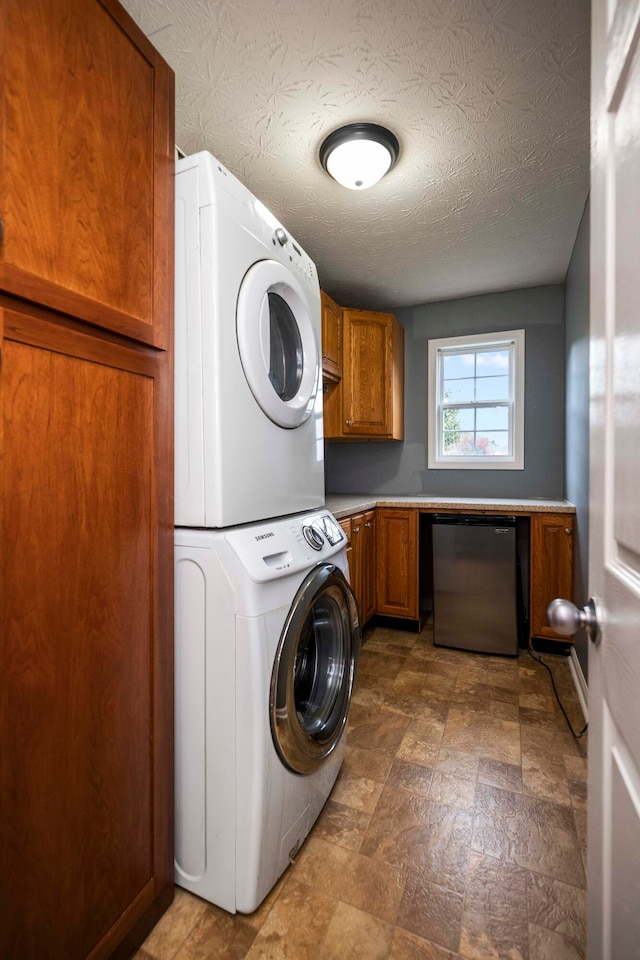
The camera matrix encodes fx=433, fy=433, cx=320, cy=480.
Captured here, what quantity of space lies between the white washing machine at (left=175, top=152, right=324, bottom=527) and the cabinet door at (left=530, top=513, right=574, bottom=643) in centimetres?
199

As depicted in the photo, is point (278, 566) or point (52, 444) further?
point (278, 566)

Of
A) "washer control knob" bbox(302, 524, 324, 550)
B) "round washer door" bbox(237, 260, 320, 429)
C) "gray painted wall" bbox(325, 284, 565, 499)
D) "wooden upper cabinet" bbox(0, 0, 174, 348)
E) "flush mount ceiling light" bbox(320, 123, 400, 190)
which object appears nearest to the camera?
"wooden upper cabinet" bbox(0, 0, 174, 348)

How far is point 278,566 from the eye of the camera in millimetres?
1146

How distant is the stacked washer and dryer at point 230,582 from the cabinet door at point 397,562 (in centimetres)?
181

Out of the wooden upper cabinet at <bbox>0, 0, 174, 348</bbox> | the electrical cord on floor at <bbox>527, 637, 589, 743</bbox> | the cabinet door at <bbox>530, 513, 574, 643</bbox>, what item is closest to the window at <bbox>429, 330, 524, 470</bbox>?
the cabinet door at <bbox>530, 513, 574, 643</bbox>

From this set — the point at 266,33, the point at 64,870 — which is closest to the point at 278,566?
the point at 64,870

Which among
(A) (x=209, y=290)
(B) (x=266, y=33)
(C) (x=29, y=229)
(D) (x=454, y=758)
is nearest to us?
(C) (x=29, y=229)

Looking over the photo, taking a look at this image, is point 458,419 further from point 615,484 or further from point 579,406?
point 615,484

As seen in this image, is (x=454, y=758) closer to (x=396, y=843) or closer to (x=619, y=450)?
(x=396, y=843)

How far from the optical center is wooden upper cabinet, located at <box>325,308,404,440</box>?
2998 mm

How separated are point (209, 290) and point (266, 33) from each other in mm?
855

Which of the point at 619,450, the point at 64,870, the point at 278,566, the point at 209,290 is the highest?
the point at 209,290

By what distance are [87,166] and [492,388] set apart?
3.08 metres

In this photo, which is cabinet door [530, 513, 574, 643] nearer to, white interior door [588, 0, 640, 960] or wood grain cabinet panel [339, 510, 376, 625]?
wood grain cabinet panel [339, 510, 376, 625]
